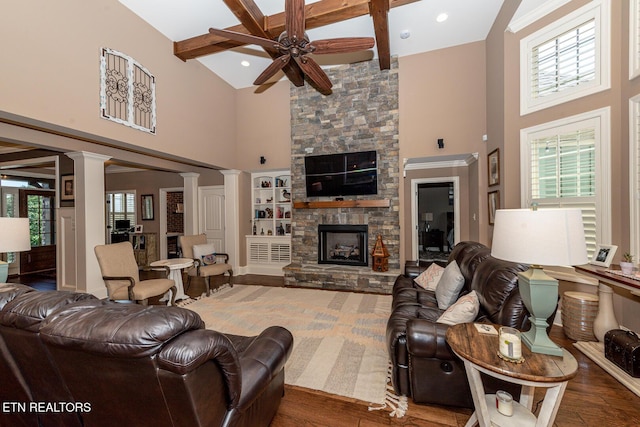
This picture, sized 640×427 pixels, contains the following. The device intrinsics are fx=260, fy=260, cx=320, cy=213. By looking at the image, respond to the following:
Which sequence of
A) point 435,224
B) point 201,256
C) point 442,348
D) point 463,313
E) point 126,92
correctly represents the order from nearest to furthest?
point 442,348 → point 463,313 → point 126,92 → point 201,256 → point 435,224

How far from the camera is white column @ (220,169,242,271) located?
591 cm

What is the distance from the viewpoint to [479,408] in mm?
1449

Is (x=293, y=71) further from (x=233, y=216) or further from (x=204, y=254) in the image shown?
(x=204, y=254)

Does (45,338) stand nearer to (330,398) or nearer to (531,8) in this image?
(330,398)

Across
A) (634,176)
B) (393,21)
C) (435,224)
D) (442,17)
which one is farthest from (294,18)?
(435,224)

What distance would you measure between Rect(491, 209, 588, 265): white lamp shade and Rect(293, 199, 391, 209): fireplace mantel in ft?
11.5

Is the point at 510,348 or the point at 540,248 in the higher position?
the point at 540,248

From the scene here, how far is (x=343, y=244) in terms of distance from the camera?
17.5 ft

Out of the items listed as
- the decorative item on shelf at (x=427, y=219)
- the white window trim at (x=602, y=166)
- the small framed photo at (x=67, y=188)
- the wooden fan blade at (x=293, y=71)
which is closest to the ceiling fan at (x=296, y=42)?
the wooden fan blade at (x=293, y=71)

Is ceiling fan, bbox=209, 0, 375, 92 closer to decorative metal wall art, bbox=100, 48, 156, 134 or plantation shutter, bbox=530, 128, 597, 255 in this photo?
decorative metal wall art, bbox=100, 48, 156, 134

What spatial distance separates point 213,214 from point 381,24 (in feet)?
16.8

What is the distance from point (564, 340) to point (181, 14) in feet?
20.5

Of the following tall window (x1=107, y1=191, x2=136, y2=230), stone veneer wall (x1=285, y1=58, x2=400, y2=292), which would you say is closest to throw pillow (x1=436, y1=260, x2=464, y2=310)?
stone veneer wall (x1=285, y1=58, x2=400, y2=292)

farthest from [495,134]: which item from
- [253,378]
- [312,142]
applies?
[253,378]
